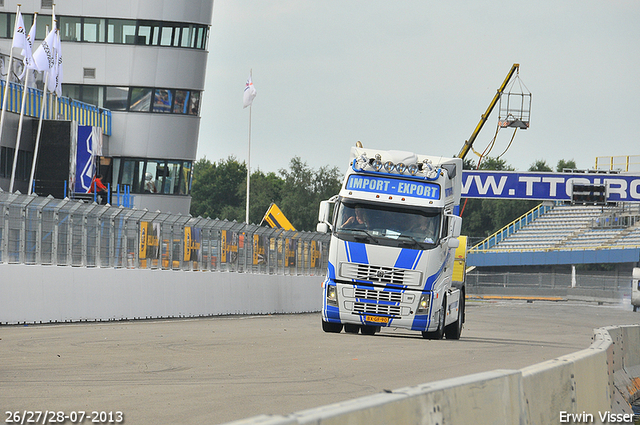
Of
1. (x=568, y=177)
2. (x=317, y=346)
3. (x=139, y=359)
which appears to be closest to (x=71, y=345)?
(x=139, y=359)

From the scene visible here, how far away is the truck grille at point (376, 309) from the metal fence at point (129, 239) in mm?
6931

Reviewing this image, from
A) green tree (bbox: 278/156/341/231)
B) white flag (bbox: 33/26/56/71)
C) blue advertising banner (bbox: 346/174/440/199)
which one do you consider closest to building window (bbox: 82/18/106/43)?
white flag (bbox: 33/26/56/71)

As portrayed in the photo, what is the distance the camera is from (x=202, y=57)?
56219 mm

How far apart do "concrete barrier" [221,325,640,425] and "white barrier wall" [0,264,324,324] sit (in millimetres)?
13089

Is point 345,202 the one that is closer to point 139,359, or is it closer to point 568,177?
point 139,359

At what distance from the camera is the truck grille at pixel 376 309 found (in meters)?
18.8

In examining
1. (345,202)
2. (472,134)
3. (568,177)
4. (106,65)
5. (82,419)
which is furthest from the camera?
(472,134)

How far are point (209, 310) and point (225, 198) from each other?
115m

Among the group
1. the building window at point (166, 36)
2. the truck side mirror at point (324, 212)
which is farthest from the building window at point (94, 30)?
the truck side mirror at point (324, 212)

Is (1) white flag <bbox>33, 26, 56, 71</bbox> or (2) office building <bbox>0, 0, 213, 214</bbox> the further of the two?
(2) office building <bbox>0, 0, 213, 214</bbox>

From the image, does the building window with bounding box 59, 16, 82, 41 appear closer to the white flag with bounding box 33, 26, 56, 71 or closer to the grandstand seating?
the white flag with bounding box 33, 26, 56, 71

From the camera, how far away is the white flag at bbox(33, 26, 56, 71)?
40.7 m

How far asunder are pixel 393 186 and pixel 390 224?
2.55 feet

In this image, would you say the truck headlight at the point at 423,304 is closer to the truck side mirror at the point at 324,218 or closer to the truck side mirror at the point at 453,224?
the truck side mirror at the point at 453,224
